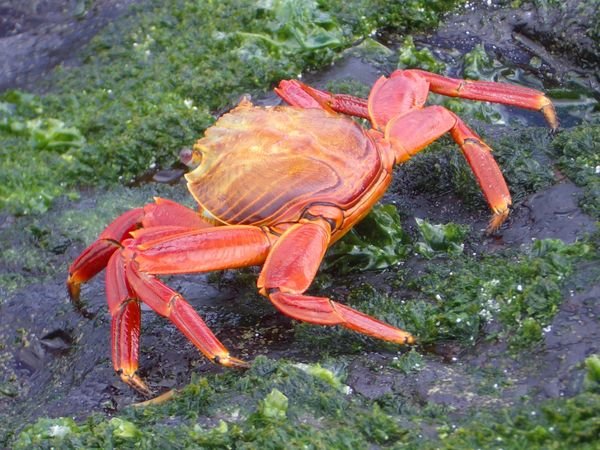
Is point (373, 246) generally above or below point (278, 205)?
below

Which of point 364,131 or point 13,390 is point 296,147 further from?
point 13,390

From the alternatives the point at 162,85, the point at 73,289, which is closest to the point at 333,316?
the point at 73,289

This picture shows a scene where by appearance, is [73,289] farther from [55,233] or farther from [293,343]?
[293,343]

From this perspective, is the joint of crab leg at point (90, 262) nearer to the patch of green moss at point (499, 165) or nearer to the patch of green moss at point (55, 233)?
the patch of green moss at point (55, 233)

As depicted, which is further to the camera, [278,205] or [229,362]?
[278,205]

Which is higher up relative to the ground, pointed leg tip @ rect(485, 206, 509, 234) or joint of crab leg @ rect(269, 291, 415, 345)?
joint of crab leg @ rect(269, 291, 415, 345)

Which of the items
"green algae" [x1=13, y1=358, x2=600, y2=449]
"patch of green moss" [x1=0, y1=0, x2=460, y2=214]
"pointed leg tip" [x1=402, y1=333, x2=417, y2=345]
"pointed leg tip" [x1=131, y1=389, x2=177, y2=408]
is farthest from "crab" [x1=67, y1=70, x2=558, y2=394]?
"patch of green moss" [x1=0, y1=0, x2=460, y2=214]

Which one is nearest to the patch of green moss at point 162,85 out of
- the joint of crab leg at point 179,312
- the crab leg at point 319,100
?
the crab leg at point 319,100

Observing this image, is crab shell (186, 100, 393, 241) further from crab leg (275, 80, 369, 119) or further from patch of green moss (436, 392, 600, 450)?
patch of green moss (436, 392, 600, 450)
